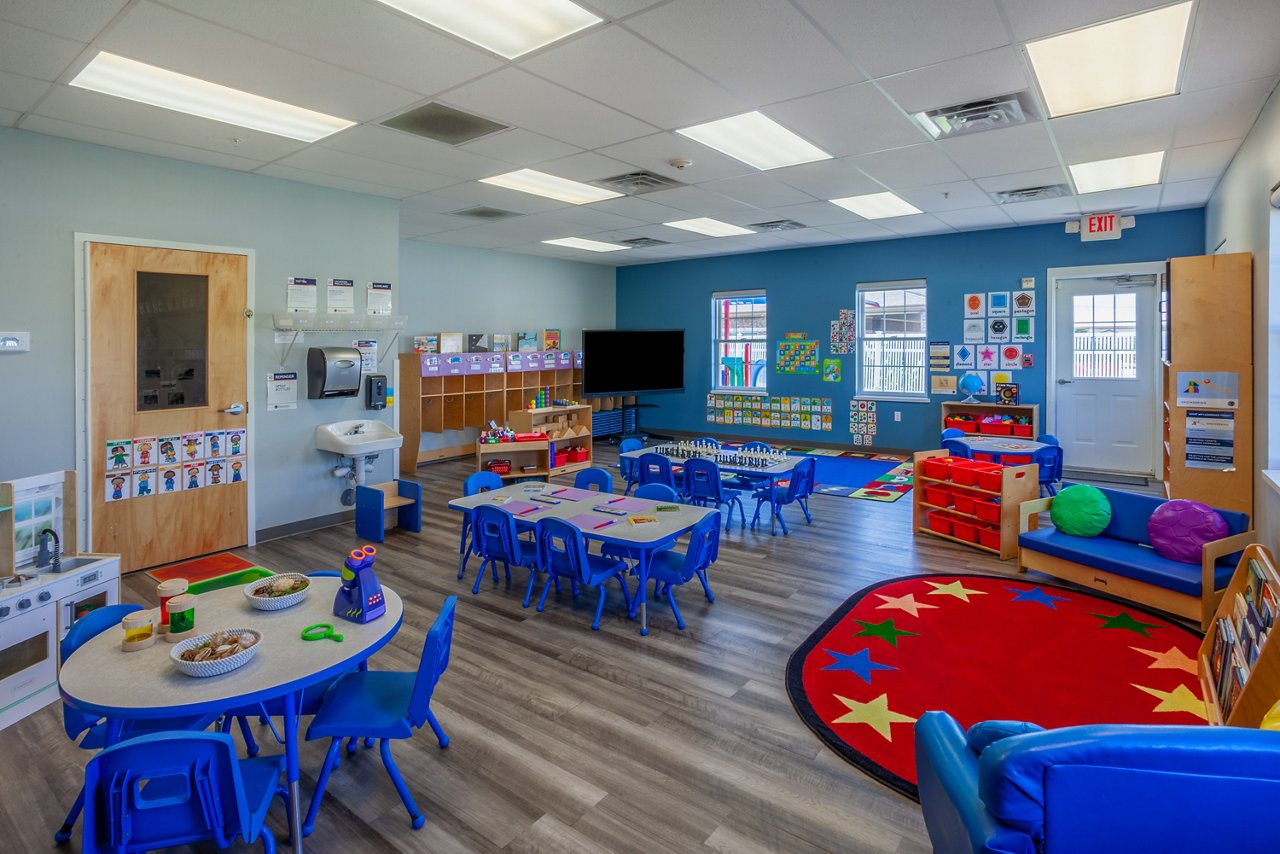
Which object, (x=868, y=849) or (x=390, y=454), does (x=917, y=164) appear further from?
(x=390, y=454)

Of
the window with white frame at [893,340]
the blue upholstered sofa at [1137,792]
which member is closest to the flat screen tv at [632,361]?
the window with white frame at [893,340]

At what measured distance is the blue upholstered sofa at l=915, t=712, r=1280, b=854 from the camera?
1.34 m

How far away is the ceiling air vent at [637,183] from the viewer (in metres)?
5.73

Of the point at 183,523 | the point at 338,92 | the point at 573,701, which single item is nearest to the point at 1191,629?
the point at 573,701

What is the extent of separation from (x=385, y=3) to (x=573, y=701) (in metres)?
3.12

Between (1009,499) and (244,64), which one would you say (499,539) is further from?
(1009,499)

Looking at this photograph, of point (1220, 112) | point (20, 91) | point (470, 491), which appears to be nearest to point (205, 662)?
point (470, 491)

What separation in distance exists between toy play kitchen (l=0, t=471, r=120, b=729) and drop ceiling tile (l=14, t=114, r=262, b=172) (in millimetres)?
2337

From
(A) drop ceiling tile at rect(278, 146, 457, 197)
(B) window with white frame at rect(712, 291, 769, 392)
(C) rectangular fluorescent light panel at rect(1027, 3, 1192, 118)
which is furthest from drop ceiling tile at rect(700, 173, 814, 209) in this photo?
(B) window with white frame at rect(712, 291, 769, 392)

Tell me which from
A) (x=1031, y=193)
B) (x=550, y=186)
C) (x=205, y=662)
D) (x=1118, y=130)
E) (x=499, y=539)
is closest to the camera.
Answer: (x=205, y=662)

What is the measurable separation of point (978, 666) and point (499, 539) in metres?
2.78

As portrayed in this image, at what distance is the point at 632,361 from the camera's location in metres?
10.1

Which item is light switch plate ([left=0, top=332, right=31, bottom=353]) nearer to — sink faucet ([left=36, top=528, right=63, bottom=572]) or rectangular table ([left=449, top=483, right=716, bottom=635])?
sink faucet ([left=36, top=528, right=63, bottom=572])

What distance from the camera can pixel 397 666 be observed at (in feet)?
11.5
